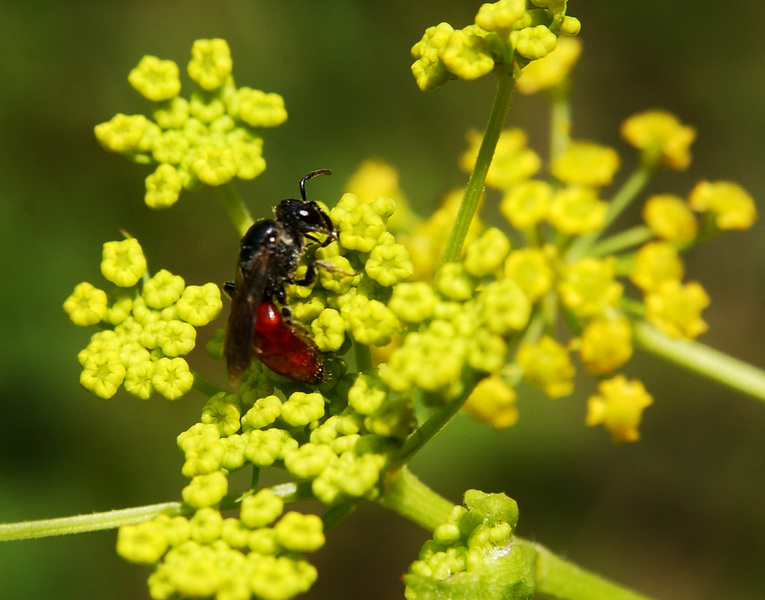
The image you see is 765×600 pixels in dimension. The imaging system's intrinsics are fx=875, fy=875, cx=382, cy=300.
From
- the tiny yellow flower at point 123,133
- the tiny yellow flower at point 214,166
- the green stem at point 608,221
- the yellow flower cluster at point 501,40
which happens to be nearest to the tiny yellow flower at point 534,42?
the yellow flower cluster at point 501,40

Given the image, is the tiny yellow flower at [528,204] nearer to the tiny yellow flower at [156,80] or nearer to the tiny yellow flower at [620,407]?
the tiny yellow flower at [620,407]

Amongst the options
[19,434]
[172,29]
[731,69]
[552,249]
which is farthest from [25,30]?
[731,69]

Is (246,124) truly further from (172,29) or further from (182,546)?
(172,29)

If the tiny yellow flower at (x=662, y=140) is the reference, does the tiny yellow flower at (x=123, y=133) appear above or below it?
below

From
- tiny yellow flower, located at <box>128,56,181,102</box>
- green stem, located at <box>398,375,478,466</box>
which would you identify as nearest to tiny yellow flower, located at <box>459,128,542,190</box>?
tiny yellow flower, located at <box>128,56,181,102</box>

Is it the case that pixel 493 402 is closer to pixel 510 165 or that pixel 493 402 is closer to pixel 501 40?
pixel 510 165

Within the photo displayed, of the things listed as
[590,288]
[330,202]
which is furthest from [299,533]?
[330,202]
